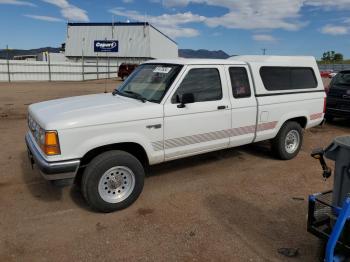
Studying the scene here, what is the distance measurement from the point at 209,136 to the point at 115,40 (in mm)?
42873

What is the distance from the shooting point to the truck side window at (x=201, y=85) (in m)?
4.85

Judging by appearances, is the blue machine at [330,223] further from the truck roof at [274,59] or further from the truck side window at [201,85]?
the truck roof at [274,59]

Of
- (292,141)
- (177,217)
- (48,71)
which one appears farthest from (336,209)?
(48,71)

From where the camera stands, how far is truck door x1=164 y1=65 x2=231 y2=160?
471 centimetres

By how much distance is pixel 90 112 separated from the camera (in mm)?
4195

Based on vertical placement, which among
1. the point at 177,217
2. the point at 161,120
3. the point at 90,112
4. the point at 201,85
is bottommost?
the point at 177,217

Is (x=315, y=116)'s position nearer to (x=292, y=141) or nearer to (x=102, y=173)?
(x=292, y=141)

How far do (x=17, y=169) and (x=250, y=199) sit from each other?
12.7 ft

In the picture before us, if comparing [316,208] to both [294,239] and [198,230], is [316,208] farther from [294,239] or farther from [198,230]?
[198,230]

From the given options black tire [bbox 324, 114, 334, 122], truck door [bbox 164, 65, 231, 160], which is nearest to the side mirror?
truck door [bbox 164, 65, 231, 160]

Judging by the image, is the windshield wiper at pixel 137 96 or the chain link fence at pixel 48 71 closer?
the windshield wiper at pixel 137 96

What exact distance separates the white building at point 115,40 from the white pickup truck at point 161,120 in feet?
133

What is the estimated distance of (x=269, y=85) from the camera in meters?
6.02

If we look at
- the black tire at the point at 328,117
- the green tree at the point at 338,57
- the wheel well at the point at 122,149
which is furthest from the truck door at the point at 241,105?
the green tree at the point at 338,57
